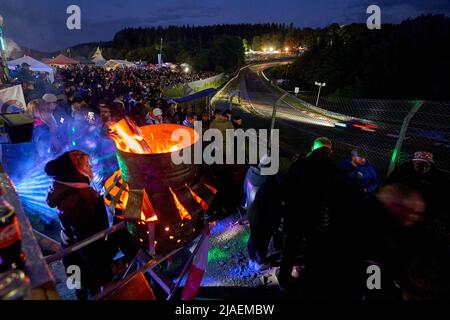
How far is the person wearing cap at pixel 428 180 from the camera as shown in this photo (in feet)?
11.3

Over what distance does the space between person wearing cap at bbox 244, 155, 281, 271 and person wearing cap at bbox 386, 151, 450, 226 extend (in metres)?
1.69

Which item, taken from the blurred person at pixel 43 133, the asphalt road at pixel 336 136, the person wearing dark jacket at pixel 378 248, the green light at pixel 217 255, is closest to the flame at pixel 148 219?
the green light at pixel 217 255

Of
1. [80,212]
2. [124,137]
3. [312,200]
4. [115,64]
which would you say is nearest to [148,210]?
[80,212]

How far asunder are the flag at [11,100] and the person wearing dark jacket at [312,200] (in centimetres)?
762

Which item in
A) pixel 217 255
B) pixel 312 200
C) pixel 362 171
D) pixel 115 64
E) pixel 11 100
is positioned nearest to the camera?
pixel 312 200

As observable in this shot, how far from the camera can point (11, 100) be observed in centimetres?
699

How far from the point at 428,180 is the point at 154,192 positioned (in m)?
4.02

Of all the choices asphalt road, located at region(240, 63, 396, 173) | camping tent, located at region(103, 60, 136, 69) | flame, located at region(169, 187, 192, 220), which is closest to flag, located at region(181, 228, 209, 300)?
flame, located at region(169, 187, 192, 220)

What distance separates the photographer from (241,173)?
18.7 ft

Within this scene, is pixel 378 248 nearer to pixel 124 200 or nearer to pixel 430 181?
pixel 430 181

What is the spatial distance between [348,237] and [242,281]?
1765 millimetres

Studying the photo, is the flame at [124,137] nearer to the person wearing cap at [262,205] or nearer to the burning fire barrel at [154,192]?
the burning fire barrel at [154,192]

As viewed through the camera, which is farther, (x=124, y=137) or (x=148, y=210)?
(x=124, y=137)

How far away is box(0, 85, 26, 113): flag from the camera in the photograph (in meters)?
6.71
